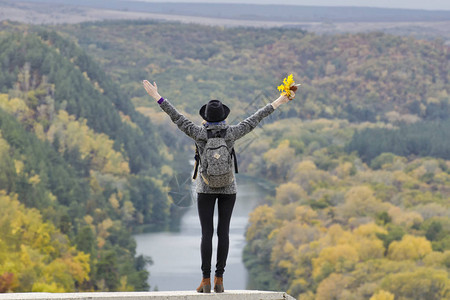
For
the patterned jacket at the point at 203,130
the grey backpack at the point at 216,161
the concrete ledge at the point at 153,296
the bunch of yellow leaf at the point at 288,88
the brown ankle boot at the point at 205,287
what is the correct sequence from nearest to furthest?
the concrete ledge at the point at 153,296 → the grey backpack at the point at 216,161 → the brown ankle boot at the point at 205,287 → the patterned jacket at the point at 203,130 → the bunch of yellow leaf at the point at 288,88

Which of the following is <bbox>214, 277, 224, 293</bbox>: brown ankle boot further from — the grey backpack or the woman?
the grey backpack

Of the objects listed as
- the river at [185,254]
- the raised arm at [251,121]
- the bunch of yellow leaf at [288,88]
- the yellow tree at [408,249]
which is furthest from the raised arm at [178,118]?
the yellow tree at [408,249]

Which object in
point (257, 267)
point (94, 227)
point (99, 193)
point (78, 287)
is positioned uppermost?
point (99, 193)

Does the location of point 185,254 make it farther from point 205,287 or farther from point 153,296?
point 153,296

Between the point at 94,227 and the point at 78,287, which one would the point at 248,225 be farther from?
the point at 78,287

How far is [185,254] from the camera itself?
16100 cm

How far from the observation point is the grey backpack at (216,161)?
44.4 feet

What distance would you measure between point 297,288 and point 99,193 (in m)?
72.9

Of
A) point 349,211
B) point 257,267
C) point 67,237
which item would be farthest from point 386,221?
point 67,237

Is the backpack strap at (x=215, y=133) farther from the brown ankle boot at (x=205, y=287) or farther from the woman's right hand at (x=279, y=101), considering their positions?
the brown ankle boot at (x=205, y=287)

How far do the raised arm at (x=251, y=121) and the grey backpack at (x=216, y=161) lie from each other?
6.8 inches

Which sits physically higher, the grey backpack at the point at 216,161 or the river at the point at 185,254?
the river at the point at 185,254

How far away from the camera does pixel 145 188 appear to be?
651 ft

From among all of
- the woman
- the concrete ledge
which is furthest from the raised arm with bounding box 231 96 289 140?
the concrete ledge
